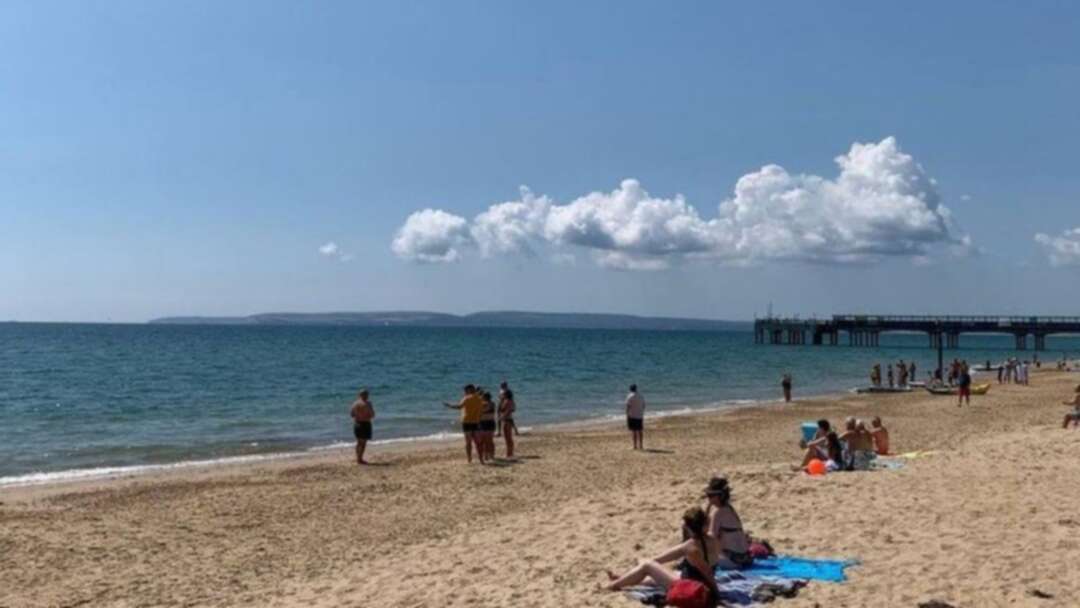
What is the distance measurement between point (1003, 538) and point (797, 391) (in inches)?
1366

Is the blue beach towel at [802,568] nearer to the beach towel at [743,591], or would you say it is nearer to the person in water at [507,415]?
the beach towel at [743,591]

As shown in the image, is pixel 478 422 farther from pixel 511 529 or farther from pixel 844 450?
pixel 511 529

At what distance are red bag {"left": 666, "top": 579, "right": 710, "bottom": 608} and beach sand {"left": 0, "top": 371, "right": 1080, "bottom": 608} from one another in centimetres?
47

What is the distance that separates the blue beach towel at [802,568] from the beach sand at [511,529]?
0.53 ft

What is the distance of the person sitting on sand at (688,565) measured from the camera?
7.34m

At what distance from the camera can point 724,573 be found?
26.3 ft

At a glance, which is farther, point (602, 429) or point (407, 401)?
point (407, 401)

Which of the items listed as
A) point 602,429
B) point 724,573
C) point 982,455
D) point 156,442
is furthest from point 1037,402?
point 724,573

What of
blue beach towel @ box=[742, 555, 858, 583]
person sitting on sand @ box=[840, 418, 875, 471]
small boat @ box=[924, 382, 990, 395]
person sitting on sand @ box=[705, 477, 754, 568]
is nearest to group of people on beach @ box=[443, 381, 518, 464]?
person sitting on sand @ box=[840, 418, 875, 471]

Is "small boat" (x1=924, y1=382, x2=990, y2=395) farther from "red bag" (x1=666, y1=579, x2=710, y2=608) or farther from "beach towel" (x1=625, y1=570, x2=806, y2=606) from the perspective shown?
"red bag" (x1=666, y1=579, x2=710, y2=608)

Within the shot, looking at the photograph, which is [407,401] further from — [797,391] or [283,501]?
[283,501]

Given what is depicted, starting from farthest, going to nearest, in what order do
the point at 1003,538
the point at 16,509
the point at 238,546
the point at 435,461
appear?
the point at 435,461
the point at 16,509
the point at 238,546
the point at 1003,538

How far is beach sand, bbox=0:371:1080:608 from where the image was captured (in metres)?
8.05

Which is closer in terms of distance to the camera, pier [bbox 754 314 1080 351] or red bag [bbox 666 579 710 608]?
red bag [bbox 666 579 710 608]
